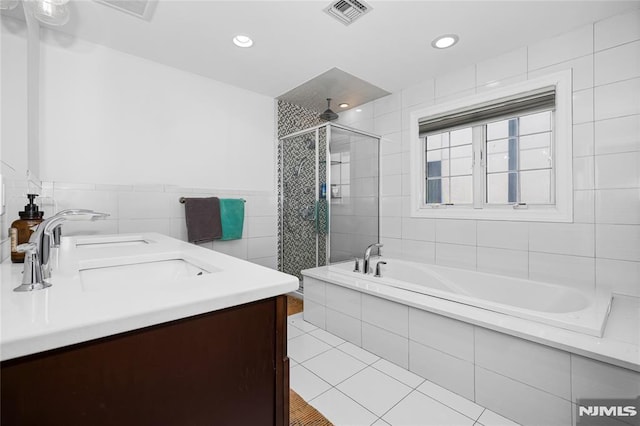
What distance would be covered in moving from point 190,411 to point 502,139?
285 cm

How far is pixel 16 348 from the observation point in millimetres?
403

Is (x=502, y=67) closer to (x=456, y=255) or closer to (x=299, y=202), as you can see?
(x=456, y=255)

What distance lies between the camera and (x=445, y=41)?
2162 millimetres

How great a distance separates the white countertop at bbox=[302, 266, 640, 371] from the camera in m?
1.17

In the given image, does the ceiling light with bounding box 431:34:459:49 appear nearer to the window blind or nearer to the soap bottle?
the window blind

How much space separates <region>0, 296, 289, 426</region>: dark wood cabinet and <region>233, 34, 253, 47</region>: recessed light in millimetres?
2130

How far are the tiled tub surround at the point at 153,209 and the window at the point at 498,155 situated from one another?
1653 mm

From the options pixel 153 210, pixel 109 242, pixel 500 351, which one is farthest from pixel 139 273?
pixel 500 351

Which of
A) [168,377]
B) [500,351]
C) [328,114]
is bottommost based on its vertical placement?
[500,351]

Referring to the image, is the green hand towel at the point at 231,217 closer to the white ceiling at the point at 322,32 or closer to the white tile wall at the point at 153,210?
the white tile wall at the point at 153,210

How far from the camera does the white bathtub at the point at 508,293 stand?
4.67 ft

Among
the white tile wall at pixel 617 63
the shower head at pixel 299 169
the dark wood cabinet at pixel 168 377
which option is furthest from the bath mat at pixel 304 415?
the white tile wall at pixel 617 63

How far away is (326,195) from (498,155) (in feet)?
5.25

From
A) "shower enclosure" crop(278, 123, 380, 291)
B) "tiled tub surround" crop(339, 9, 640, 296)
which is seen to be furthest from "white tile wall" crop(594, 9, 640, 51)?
"shower enclosure" crop(278, 123, 380, 291)
